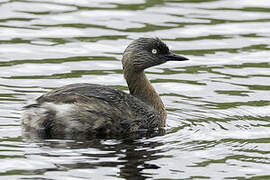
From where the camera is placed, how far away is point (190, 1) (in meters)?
17.5

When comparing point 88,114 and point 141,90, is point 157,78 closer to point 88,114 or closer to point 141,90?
point 141,90

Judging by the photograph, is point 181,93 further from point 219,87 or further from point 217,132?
point 217,132

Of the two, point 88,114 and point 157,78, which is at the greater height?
point 88,114

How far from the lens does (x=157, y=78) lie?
13.6 metres

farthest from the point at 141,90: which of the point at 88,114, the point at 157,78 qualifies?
the point at 157,78

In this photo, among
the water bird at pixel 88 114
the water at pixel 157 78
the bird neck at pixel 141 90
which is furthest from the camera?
the bird neck at pixel 141 90

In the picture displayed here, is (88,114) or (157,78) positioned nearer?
(88,114)

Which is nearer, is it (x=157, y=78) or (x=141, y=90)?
(x=141, y=90)

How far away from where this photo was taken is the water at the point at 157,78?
949cm

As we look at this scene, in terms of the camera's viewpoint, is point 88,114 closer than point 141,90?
Yes

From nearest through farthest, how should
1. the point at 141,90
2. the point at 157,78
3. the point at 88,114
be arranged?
the point at 88,114 → the point at 141,90 → the point at 157,78

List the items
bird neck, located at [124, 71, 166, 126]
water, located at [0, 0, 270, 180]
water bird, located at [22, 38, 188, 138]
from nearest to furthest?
water, located at [0, 0, 270, 180] < water bird, located at [22, 38, 188, 138] < bird neck, located at [124, 71, 166, 126]

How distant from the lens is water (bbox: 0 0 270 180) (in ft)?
31.1

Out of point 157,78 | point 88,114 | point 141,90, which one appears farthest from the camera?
point 157,78
